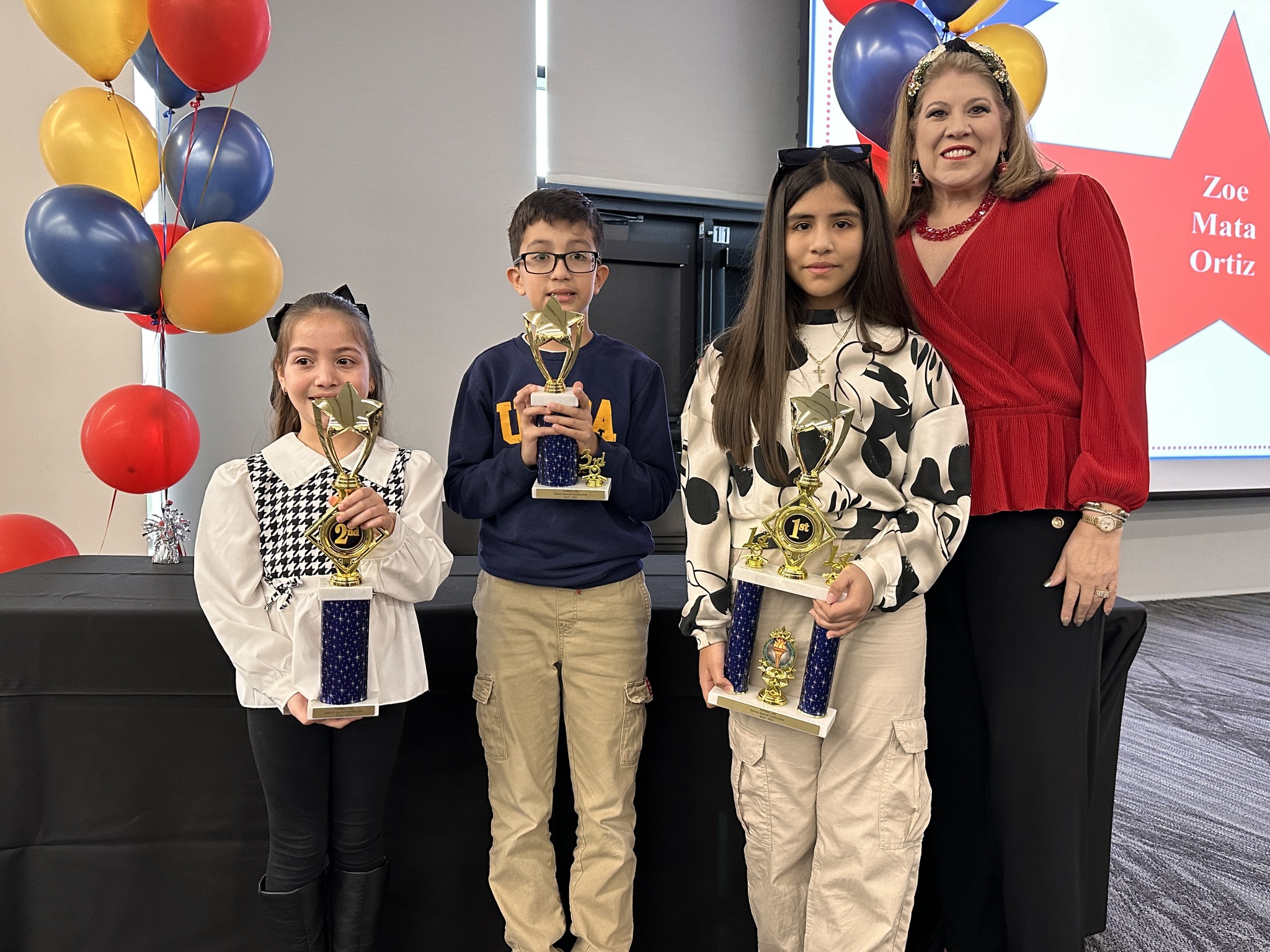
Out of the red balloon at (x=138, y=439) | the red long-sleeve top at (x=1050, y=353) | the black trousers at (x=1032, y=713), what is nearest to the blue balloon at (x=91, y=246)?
the red balloon at (x=138, y=439)

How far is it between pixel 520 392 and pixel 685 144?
344cm

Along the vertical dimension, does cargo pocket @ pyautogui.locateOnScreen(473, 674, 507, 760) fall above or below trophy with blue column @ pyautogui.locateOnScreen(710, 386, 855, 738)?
below

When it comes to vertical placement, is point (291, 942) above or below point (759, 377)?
below

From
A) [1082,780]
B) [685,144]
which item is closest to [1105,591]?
[1082,780]

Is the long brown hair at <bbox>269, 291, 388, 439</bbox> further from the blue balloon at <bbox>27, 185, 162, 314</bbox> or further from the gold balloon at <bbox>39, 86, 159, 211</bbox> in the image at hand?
the gold balloon at <bbox>39, 86, 159, 211</bbox>

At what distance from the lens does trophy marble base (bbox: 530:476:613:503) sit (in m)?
1.27

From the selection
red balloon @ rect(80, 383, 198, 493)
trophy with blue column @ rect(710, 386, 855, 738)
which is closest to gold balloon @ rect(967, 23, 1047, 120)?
trophy with blue column @ rect(710, 386, 855, 738)

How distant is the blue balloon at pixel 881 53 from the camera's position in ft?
7.50

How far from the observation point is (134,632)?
153 cm

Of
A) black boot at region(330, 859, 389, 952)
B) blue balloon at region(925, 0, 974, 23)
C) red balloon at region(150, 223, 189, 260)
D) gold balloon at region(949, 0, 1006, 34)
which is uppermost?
gold balloon at region(949, 0, 1006, 34)

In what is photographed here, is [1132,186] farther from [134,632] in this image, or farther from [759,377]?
[134,632]

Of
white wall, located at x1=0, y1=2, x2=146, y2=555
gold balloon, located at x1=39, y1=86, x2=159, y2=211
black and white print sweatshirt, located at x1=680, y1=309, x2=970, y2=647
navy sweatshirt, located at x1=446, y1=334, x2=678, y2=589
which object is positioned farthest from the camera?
white wall, located at x1=0, y1=2, x2=146, y2=555

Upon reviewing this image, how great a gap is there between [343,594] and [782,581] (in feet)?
1.99

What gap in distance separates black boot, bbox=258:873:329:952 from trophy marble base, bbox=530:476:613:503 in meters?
0.71
